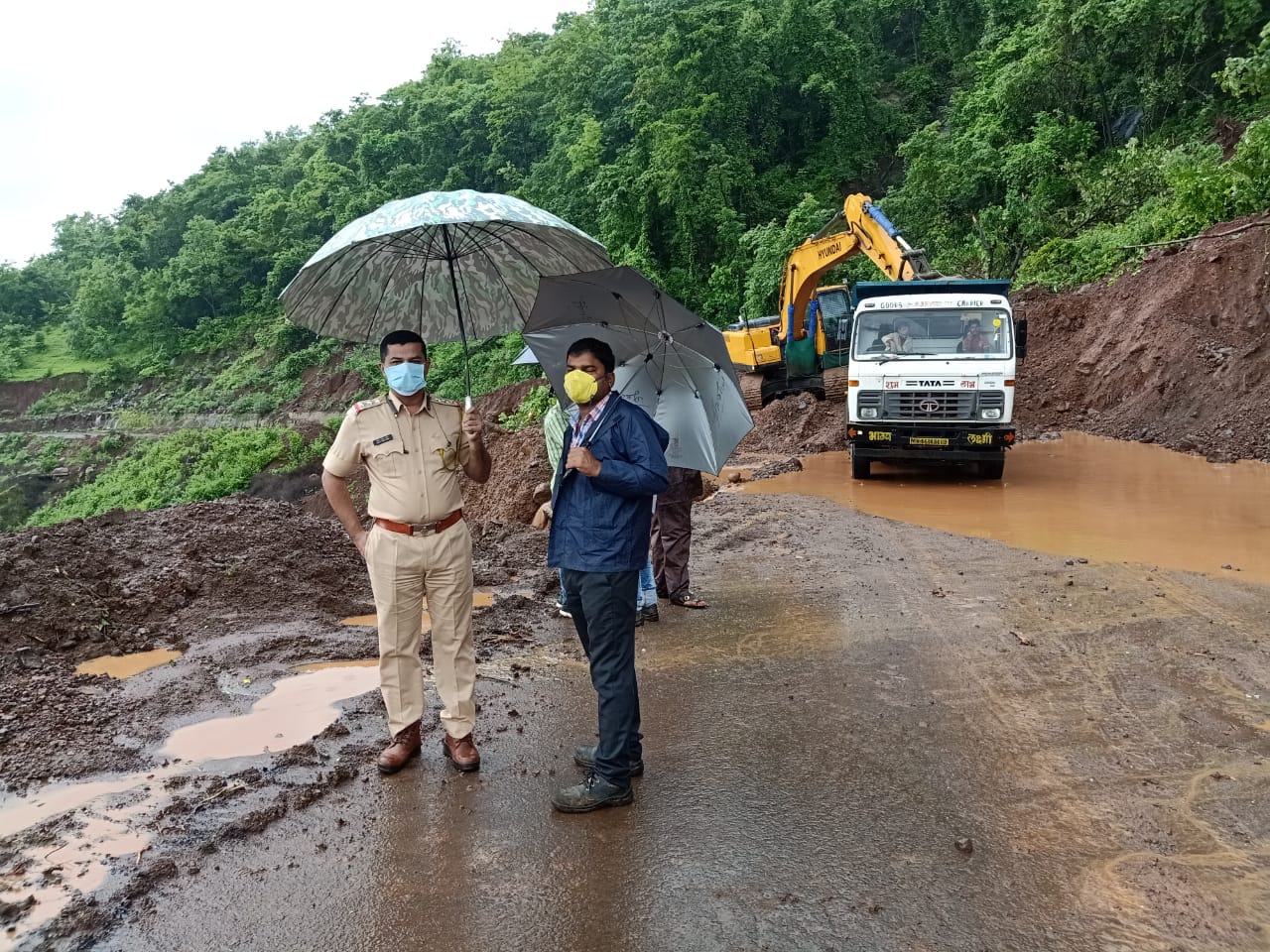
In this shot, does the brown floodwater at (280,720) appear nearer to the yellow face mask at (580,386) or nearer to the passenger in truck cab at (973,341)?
the yellow face mask at (580,386)

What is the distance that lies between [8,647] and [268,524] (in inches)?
127

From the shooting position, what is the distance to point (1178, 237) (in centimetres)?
1870

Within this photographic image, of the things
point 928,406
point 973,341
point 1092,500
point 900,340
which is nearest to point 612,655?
point 1092,500

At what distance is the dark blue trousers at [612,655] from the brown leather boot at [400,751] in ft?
3.45

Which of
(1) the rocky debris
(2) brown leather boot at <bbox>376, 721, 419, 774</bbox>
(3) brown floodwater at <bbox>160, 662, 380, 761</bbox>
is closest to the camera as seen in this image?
(2) brown leather boot at <bbox>376, 721, 419, 774</bbox>

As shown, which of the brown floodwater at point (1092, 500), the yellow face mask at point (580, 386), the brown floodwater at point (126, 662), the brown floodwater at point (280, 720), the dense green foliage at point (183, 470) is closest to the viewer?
the yellow face mask at point (580, 386)

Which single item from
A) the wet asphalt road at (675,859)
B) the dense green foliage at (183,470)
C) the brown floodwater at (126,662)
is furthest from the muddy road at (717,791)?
the dense green foliage at (183,470)

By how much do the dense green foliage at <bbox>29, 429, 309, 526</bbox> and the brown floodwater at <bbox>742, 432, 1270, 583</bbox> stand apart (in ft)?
93.1

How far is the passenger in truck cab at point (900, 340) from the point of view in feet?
40.7

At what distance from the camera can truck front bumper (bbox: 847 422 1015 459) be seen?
39.1 feet

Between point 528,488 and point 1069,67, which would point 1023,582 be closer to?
point 528,488

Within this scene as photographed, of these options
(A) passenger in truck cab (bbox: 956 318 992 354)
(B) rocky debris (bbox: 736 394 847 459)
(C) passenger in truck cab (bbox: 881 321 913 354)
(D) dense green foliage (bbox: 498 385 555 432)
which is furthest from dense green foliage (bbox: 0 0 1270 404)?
(C) passenger in truck cab (bbox: 881 321 913 354)

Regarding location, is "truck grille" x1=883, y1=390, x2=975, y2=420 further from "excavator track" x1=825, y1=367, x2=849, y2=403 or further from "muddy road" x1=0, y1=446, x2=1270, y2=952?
"excavator track" x1=825, y1=367, x2=849, y2=403

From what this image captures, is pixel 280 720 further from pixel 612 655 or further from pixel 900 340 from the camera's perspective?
pixel 900 340
